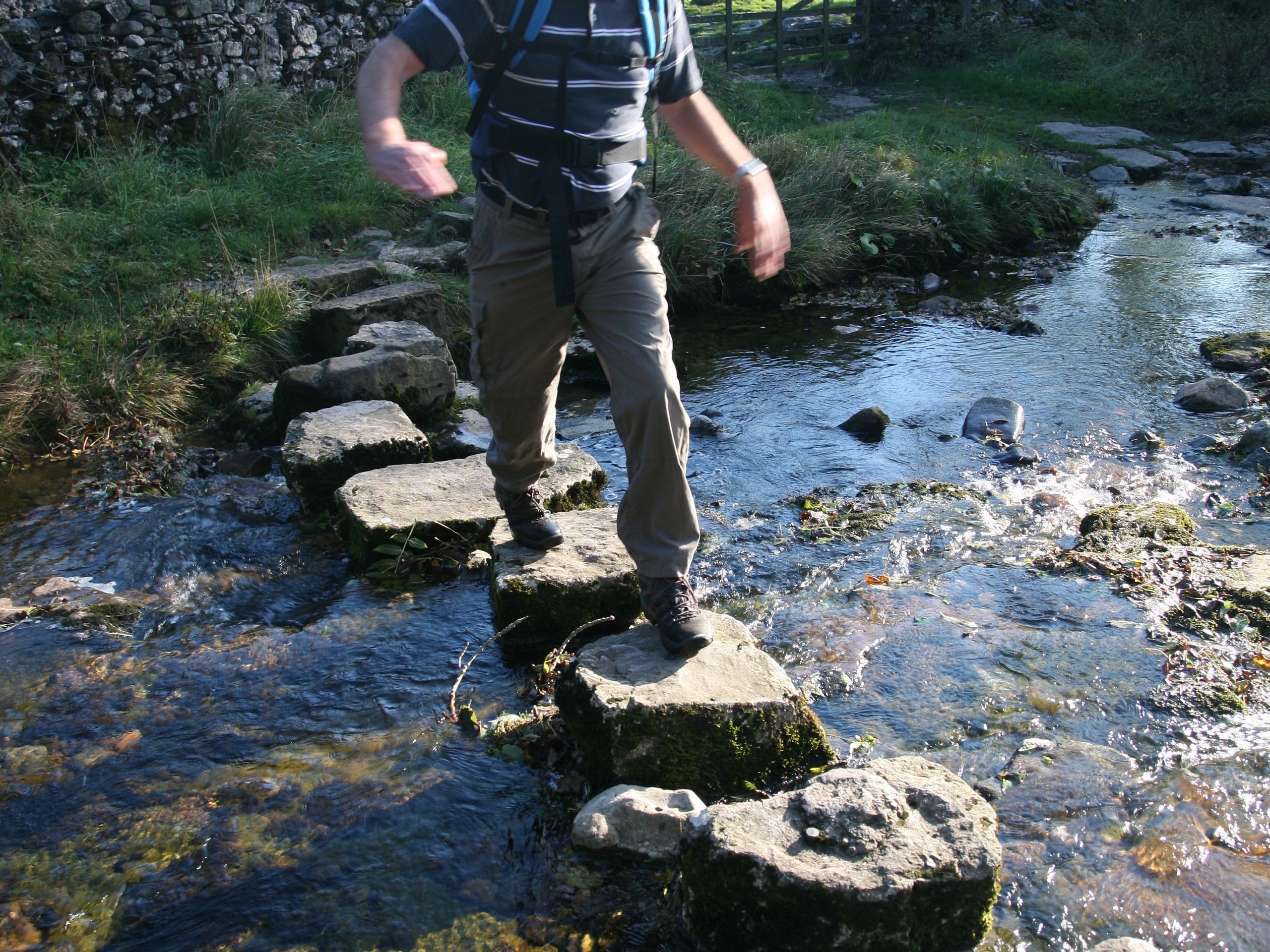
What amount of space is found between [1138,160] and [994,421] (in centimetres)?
853

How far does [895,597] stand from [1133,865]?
4.63 ft

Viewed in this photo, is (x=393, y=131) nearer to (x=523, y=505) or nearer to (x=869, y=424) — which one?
(x=523, y=505)

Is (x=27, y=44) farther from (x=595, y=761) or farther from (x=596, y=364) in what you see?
(x=595, y=761)

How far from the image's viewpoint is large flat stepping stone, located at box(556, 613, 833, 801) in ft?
8.45

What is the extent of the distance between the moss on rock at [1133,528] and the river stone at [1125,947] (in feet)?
6.78

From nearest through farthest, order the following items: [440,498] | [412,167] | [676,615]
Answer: [412,167], [676,615], [440,498]

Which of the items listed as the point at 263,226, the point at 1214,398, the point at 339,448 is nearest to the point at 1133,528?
the point at 1214,398

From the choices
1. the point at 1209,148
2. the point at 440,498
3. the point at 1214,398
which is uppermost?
the point at 440,498

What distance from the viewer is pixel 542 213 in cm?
268

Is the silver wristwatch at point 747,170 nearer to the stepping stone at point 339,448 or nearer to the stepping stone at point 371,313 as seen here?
the stepping stone at point 339,448

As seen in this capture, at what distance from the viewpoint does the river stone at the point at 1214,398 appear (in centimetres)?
548

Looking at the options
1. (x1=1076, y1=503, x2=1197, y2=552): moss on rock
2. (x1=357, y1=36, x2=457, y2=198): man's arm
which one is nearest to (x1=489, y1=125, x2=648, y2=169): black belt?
(x1=357, y1=36, x2=457, y2=198): man's arm

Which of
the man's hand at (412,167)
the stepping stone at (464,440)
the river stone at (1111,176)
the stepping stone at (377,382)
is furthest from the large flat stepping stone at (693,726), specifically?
the river stone at (1111,176)

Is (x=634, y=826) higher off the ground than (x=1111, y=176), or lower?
higher
